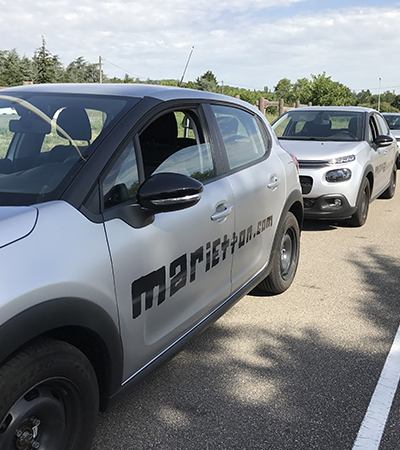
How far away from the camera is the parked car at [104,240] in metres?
1.69

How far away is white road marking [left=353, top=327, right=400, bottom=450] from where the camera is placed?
243cm

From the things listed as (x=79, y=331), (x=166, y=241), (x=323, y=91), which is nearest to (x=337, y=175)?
(x=166, y=241)

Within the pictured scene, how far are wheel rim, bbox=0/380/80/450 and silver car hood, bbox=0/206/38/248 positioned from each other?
1.76 feet

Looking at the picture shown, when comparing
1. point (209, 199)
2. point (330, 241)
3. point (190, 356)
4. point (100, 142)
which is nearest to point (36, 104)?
point (100, 142)

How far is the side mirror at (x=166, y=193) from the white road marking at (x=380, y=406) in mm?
1470

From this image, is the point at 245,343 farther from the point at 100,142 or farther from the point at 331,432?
the point at 100,142

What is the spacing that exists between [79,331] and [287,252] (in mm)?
2818

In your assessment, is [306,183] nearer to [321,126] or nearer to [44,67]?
[321,126]

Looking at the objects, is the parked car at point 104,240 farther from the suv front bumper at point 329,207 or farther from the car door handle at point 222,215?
the suv front bumper at point 329,207

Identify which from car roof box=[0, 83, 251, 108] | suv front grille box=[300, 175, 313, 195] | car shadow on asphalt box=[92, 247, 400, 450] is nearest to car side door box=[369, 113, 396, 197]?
suv front grille box=[300, 175, 313, 195]

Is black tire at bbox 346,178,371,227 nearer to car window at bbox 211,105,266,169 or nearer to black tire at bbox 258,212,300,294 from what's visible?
black tire at bbox 258,212,300,294

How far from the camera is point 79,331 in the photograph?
6.33 feet

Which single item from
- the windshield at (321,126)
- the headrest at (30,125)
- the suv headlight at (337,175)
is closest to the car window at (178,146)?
the headrest at (30,125)

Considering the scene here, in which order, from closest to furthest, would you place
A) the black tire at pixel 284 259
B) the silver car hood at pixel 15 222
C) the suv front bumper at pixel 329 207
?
the silver car hood at pixel 15 222, the black tire at pixel 284 259, the suv front bumper at pixel 329 207
